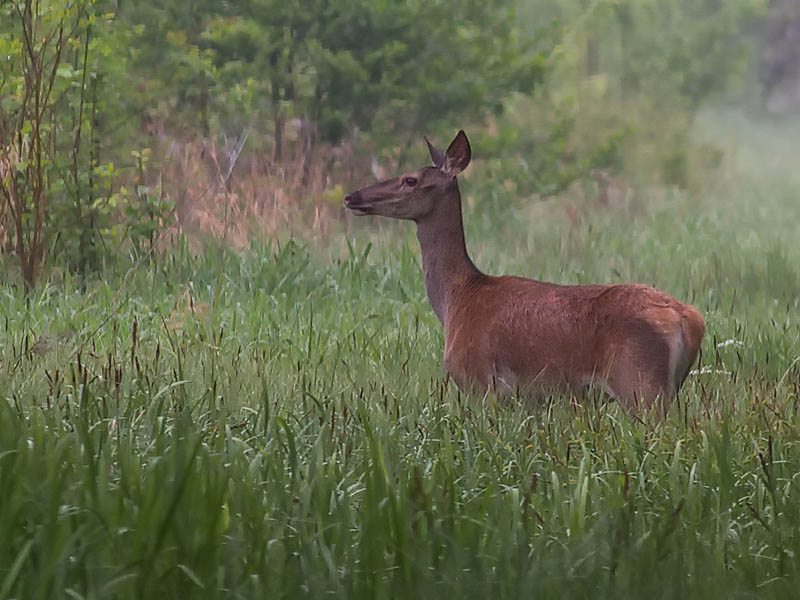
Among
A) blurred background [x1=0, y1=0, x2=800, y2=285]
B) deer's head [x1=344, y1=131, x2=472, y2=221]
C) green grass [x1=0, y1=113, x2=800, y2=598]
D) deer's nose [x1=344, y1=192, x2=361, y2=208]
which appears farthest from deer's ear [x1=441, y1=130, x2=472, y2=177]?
blurred background [x1=0, y1=0, x2=800, y2=285]

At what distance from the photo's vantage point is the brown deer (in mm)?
5180

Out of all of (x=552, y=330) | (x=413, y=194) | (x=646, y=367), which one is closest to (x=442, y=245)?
(x=413, y=194)

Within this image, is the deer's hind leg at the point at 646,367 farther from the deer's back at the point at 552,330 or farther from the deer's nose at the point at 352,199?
the deer's nose at the point at 352,199

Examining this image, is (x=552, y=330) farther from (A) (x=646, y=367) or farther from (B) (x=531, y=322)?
(A) (x=646, y=367)

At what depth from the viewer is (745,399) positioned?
208 inches

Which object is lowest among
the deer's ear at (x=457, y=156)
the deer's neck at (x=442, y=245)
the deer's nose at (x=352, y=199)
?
the deer's neck at (x=442, y=245)

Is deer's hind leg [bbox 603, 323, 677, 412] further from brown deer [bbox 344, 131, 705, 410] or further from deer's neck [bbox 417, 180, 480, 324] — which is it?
deer's neck [bbox 417, 180, 480, 324]

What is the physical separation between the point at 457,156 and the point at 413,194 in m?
0.27

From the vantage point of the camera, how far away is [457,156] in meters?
6.38

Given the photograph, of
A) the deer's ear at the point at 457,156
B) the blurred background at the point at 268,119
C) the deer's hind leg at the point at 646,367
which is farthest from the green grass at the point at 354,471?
the blurred background at the point at 268,119

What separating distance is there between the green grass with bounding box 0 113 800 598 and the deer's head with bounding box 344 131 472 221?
64 cm

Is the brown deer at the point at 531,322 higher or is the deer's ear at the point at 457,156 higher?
the deer's ear at the point at 457,156

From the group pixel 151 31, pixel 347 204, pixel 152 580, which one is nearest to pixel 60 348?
pixel 347 204

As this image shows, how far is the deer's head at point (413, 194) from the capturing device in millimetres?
6402
